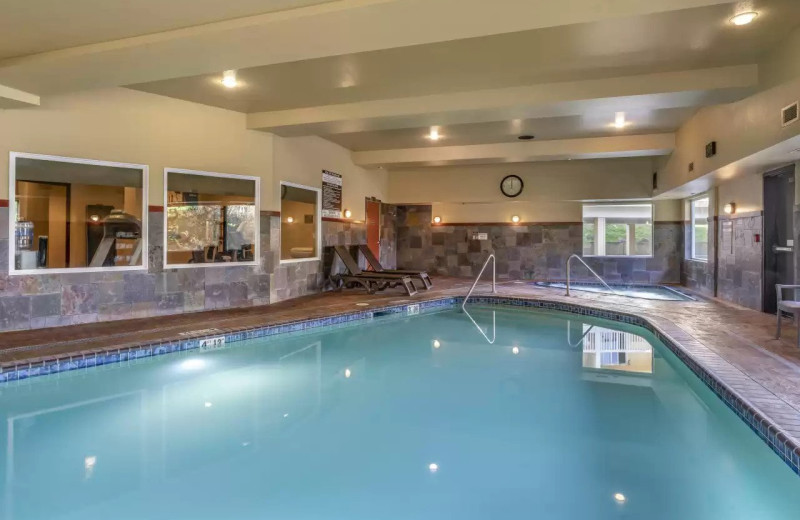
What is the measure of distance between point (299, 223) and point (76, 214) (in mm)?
3236

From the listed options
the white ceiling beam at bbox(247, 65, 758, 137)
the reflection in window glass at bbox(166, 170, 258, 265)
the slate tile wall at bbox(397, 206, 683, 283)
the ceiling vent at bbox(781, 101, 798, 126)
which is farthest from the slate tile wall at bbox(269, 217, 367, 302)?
the ceiling vent at bbox(781, 101, 798, 126)

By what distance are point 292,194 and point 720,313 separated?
599cm

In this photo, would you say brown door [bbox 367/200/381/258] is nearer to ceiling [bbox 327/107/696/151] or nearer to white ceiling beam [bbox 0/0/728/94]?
ceiling [bbox 327/107/696/151]

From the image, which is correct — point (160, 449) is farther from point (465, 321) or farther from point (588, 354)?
point (465, 321)

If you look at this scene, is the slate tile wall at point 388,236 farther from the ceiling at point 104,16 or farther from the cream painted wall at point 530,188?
the ceiling at point 104,16

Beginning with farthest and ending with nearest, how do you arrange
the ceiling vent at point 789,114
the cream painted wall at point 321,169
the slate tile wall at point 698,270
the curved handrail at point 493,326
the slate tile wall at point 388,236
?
the slate tile wall at point 388,236
the slate tile wall at point 698,270
the cream painted wall at point 321,169
the curved handrail at point 493,326
the ceiling vent at point 789,114

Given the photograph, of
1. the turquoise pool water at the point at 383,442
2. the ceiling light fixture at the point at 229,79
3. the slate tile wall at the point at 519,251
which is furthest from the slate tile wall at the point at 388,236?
the turquoise pool water at the point at 383,442

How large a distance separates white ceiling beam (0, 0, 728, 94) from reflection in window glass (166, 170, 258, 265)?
6.53 feet

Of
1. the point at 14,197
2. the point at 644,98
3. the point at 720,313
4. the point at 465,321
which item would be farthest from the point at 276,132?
the point at 720,313

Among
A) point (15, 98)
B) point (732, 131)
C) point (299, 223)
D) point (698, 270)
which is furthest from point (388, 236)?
point (15, 98)

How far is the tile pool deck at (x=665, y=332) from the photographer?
3.28m

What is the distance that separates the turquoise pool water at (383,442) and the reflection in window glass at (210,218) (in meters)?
1.99

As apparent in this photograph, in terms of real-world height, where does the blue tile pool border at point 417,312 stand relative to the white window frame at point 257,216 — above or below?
below

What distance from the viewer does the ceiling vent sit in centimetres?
415
